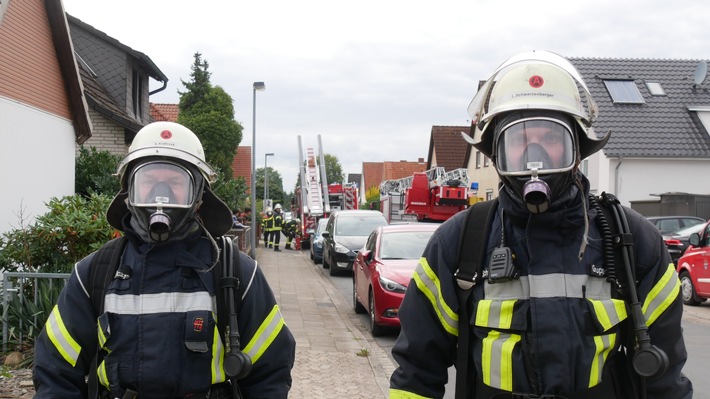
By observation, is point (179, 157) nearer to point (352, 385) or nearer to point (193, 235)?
point (193, 235)

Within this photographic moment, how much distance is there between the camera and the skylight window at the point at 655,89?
99.9 ft

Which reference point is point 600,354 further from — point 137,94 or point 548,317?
point 137,94

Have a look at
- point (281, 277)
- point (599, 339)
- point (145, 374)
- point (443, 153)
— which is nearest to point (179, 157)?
point (145, 374)

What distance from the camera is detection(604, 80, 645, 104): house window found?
2987 centimetres

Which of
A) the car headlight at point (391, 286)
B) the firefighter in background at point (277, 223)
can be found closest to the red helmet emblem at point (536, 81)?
the car headlight at point (391, 286)

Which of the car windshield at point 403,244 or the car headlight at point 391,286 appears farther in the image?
the car windshield at point 403,244

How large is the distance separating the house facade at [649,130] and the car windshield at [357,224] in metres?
10.3

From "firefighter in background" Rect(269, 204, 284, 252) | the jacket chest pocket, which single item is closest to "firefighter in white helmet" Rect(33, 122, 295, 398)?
the jacket chest pocket

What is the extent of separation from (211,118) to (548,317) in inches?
1502

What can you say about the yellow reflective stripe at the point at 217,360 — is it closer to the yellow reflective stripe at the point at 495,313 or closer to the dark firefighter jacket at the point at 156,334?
the dark firefighter jacket at the point at 156,334

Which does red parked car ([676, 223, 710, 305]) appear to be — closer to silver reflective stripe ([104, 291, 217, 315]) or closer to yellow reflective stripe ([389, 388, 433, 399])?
yellow reflective stripe ([389, 388, 433, 399])

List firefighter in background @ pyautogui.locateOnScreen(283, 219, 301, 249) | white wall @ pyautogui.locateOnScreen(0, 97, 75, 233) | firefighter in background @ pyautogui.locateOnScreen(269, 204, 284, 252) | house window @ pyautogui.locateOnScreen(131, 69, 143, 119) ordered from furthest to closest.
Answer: firefighter in background @ pyautogui.locateOnScreen(283, 219, 301, 249) → firefighter in background @ pyautogui.locateOnScreen(269, 204, 284, 252) → house window @ pyautogui.locateOnScreen(131, 69, 143, 119) → white wall @ pyautogui.locateOnScreen(0, 97, 75, 233)

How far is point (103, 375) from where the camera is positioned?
277 centimetres

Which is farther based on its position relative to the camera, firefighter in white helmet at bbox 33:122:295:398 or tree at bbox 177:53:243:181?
tree at bbox 177:53:243:181
